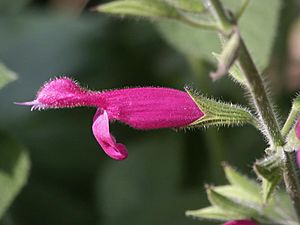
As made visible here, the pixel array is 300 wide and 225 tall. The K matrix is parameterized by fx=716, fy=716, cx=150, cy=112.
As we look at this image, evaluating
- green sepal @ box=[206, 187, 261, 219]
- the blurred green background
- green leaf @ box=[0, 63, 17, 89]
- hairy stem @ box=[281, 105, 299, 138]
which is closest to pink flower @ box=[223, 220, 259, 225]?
green sepal @ box=[206, 187, 261, 219]

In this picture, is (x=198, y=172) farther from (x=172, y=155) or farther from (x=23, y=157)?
(x=23, y=157)

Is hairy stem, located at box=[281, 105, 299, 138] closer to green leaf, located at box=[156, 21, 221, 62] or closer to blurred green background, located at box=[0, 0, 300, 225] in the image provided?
green leaf, located at box=[156, 21, 221, 62]

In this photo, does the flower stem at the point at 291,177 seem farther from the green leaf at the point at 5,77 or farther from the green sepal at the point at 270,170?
the green leaf at the point at 5,77

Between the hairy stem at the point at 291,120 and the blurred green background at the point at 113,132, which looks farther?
the blurred green background at the point at 113,132

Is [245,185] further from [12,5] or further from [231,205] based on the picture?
[12,5]

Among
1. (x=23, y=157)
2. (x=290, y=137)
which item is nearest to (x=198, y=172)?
(x=23, y=157)

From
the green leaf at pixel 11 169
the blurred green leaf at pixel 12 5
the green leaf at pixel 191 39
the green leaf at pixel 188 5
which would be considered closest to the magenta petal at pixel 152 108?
the green leaf at pixel 188 5

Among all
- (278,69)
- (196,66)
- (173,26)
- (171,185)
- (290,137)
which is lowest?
(171,185)
